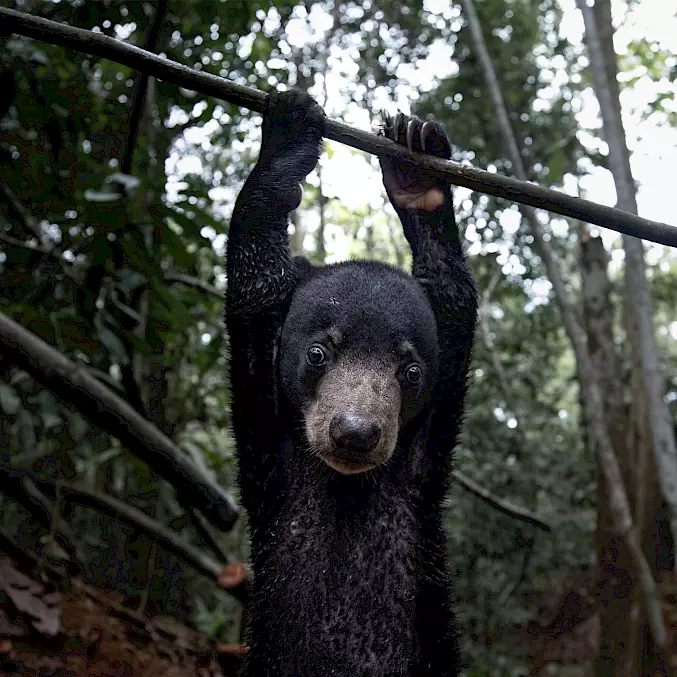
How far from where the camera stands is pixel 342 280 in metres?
2.65

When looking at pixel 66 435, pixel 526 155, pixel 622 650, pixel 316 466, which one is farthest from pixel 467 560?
pixel 316 466

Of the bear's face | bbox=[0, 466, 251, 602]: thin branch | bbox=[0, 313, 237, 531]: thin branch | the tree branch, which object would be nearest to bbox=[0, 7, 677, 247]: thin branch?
the bear's face

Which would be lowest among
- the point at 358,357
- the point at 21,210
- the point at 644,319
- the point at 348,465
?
the point at 348,465

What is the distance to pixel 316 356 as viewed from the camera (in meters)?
2.49

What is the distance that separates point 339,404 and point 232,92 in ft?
3.15

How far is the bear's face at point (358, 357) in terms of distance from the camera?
2.28m

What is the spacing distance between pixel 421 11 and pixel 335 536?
8.31 meters

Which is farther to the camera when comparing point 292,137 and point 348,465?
point 292,137

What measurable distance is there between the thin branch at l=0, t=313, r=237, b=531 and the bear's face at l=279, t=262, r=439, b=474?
1467mm

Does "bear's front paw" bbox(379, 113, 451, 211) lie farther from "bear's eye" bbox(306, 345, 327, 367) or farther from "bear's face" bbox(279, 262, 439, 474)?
"bear's eye" bbox(306, 345, 327, 367)

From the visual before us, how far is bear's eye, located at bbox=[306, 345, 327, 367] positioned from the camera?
2.49 metres

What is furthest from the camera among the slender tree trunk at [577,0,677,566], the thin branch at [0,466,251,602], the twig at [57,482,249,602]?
the slender tree trunk at [577,0,677,566]

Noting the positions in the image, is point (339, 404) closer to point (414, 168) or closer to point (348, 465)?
point (348, 465)

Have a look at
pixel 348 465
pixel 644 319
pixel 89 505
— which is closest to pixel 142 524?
pixel 89 505
